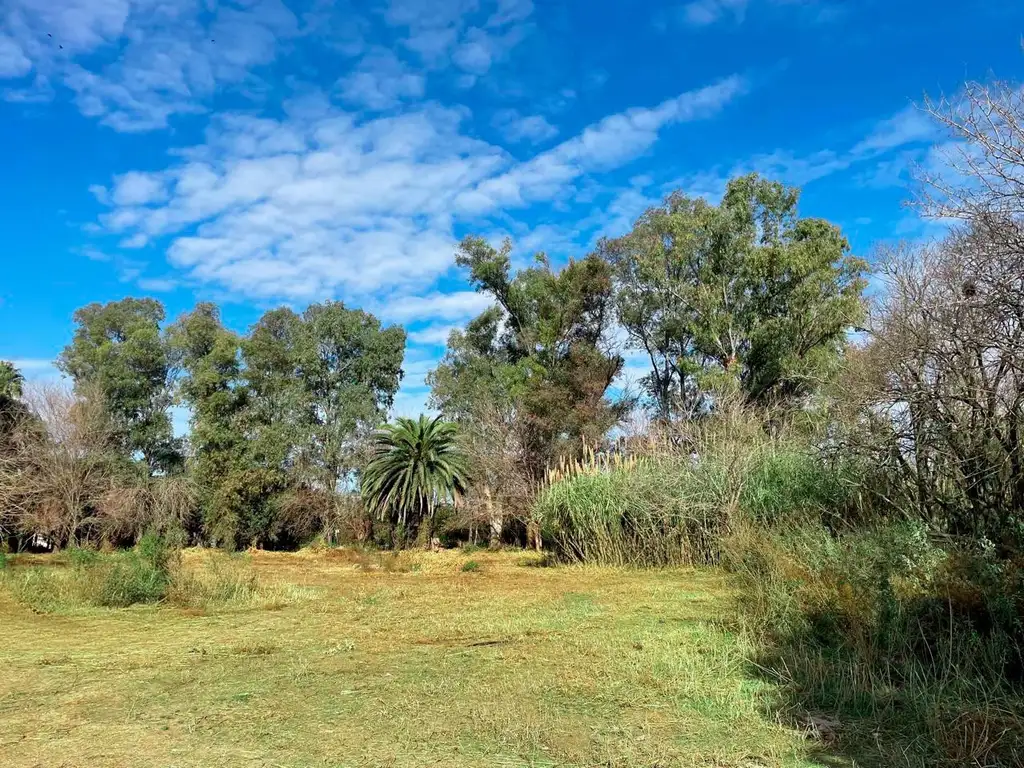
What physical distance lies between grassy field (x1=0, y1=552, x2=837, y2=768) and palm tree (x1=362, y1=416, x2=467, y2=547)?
18.7 meters

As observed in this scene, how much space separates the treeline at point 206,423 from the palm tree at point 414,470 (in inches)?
298

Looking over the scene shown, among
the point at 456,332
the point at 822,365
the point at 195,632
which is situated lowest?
the point at 195,632

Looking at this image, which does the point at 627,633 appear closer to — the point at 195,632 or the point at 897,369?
the point at 897,369

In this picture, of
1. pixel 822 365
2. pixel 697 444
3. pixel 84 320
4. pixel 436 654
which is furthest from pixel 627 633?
pixel 84 320

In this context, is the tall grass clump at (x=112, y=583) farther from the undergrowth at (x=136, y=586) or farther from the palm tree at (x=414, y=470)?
the palm tree at (x=414, y=470)

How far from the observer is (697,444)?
54.6ft

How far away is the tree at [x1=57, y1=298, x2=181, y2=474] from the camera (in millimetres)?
37719

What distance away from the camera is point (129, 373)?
38219 millimetres

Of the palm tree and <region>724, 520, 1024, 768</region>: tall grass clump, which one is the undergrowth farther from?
the palm tree

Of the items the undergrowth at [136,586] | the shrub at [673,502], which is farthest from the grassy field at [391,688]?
the shrub at [673,502]

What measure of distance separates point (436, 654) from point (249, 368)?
35118 millimetres

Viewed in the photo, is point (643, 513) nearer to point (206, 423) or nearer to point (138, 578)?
point (138, 578)

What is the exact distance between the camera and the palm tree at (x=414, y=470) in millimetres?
29016

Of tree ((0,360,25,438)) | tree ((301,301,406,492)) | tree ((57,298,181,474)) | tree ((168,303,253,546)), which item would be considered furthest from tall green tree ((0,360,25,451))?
tree ((301,301,406,492))
